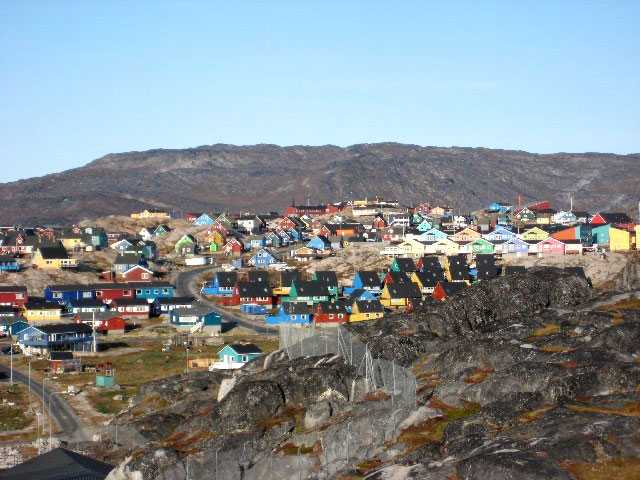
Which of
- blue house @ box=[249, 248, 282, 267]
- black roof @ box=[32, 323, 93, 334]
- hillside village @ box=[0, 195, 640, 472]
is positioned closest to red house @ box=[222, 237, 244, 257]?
hillside village @ box=[0, 195, 640, 472]

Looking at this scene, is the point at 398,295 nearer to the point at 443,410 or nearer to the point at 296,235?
the point at 296,235

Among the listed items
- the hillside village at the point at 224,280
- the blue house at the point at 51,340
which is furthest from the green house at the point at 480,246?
the blue house at the point at 51,340

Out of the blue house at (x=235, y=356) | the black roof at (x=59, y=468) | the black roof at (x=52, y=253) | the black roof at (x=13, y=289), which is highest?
the black roof at (x=52, y=253)

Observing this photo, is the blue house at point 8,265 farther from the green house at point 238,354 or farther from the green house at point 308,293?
the green house at point 238,354

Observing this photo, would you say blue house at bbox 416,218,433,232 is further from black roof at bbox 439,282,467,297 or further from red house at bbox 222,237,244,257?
black roof at bbox 439,282,467,297

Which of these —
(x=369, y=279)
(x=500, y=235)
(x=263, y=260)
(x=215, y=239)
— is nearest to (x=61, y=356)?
(x=369, y=279)

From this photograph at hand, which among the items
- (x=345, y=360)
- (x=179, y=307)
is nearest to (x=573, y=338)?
(x=345, y=360)

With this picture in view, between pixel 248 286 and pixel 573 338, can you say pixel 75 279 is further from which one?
pixel 573 338

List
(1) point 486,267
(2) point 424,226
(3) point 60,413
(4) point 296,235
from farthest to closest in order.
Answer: (4) point 296,235 < (2) point 424,226 < (1) point 486,267 < (3) point 60,413
